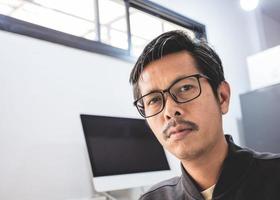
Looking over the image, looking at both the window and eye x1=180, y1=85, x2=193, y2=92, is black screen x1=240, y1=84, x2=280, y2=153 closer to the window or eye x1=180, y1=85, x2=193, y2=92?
the window

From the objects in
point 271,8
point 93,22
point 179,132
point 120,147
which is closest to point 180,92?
point 179,132

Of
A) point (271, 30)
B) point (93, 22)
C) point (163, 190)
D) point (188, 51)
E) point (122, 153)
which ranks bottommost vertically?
point (163, 190)

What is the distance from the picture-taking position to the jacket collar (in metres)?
0.84

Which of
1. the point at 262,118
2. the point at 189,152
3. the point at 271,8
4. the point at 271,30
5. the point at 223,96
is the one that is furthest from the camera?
the point at 271,30

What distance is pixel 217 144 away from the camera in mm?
896

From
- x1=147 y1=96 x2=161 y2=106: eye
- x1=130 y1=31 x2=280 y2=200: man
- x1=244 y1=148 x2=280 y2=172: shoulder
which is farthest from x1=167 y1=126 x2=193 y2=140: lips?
x1=244 y1=148 x2=280 y2=172: shoulder

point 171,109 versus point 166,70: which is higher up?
point 166,70

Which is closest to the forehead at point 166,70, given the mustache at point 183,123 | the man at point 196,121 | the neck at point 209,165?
the man at point 196,121

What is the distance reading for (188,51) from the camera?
0.97 m

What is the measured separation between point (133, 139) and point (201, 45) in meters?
0.86

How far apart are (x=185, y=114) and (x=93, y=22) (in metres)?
1.52

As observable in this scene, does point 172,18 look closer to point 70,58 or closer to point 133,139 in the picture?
point 70,58

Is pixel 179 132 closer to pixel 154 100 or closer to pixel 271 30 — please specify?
pixel 154 100

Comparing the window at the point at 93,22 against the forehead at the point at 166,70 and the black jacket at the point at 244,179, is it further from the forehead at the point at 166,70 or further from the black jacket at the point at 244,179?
the black jacket at the point at 244,179
